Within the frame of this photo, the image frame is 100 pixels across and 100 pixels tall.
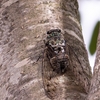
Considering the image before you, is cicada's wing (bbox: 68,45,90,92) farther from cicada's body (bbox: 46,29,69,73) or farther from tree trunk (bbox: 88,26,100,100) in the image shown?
tree trunk (bbox: 88,26,100,100)

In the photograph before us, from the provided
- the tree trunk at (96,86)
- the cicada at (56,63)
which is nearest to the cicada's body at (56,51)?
the cicada at (56,63)

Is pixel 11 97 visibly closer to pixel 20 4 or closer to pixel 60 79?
pixel 60 79

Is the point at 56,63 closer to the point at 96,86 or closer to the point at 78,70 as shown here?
the point at 78,70

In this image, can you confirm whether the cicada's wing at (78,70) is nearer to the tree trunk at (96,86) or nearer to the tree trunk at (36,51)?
the tree trunk at (36,51)

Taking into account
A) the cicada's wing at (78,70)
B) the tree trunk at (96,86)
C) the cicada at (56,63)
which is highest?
the tree trunk at (96,86)

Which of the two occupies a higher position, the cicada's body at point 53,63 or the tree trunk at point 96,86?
the tree trunk at point 96,86

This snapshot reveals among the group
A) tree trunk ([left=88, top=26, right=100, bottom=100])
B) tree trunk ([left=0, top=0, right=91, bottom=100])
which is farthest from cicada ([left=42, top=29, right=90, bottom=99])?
tree trunk ([left=88, top=26, right=100, bottom=100])

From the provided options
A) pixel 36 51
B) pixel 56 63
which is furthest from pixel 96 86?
pixel 36 51

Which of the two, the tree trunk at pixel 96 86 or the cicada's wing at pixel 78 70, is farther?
the cicada's wing at pixel 78 70
